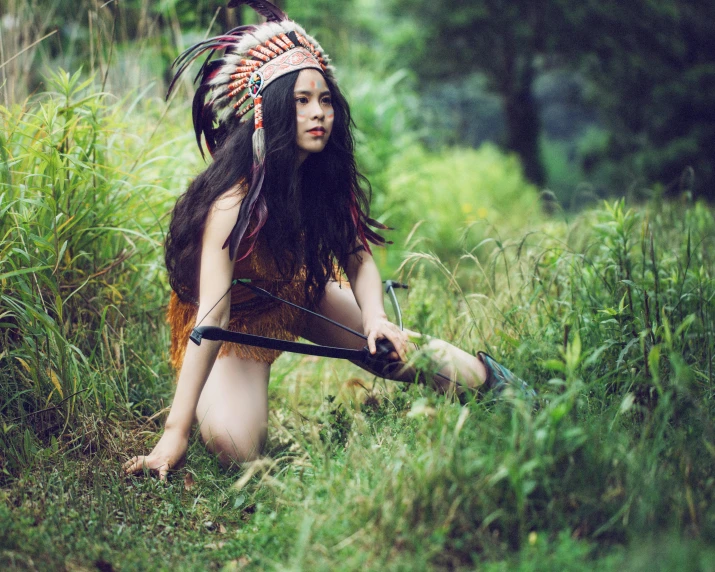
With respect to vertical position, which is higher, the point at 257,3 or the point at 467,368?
the point at 257,3

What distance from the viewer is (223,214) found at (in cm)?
211

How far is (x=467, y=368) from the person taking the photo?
223 cm

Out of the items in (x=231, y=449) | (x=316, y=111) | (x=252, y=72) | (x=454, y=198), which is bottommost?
(x=231, y=449)

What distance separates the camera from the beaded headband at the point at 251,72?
6.97 feet

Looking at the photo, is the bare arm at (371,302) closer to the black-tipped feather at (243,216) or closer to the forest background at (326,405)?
the forest background at (326,405)

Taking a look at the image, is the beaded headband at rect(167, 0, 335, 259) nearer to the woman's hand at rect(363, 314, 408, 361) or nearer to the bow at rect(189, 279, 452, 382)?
the bow at rect(189, 279, 452, 382)

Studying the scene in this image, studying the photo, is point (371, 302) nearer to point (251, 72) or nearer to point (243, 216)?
point (243, 216)

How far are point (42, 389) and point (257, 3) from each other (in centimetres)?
149

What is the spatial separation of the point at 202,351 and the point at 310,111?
83 centimetres

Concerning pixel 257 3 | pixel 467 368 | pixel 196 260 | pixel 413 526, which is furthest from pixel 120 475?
pixel 257 3

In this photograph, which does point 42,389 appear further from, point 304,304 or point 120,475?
point 304,304

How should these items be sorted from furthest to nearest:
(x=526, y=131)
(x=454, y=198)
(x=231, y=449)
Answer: (x=526, y=131) < (x=454, y=198) < (x=231, y=449)

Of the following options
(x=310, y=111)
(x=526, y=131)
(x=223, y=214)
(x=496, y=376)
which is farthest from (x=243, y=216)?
(x=526, y=131)

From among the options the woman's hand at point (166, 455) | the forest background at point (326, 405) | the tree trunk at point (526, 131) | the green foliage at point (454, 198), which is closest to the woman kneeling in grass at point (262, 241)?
the woman's hand at point (166, 455)
